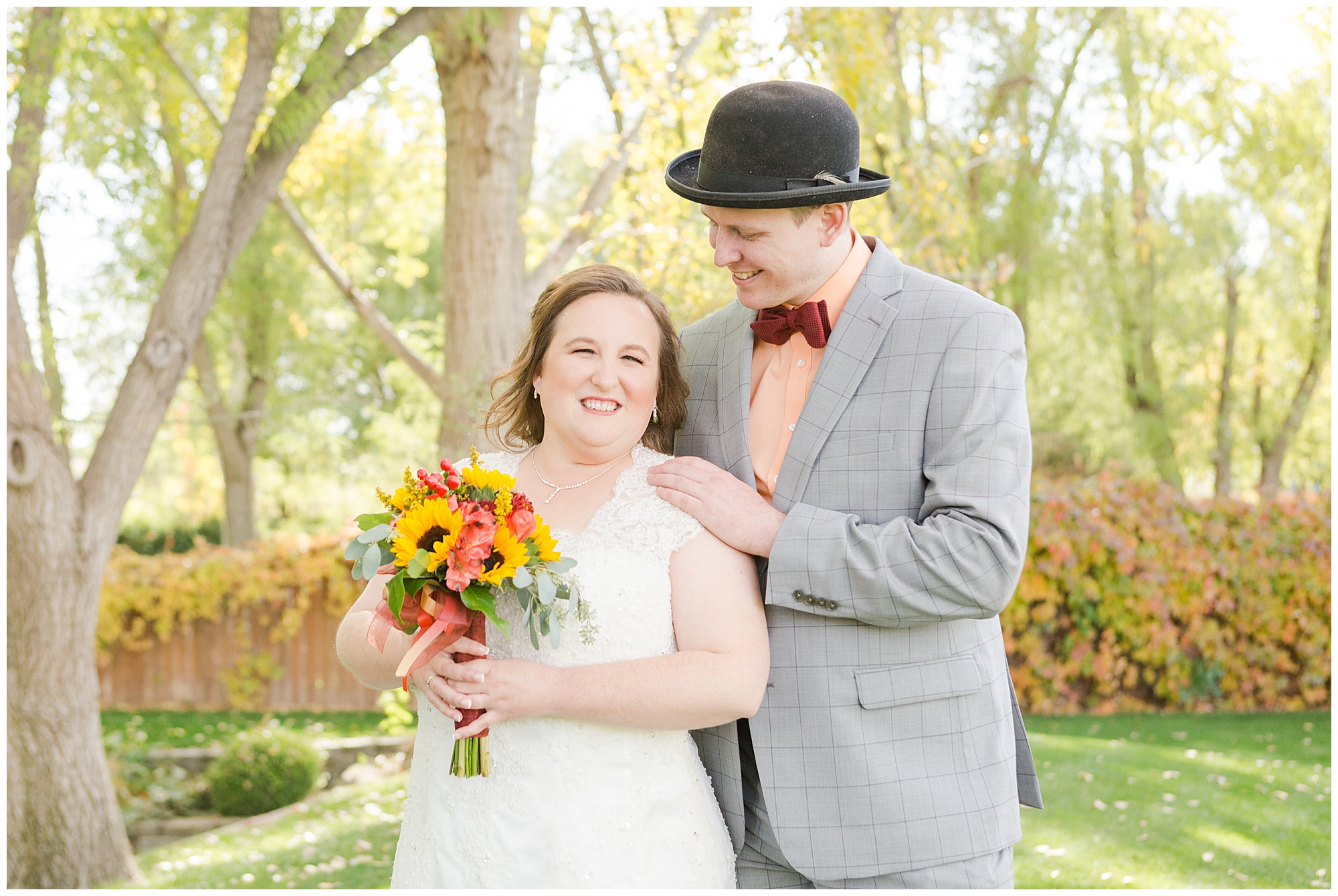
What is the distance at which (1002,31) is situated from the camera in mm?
13875

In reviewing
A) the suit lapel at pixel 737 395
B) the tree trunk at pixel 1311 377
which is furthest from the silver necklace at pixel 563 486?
the tree trunk at pixel 1311 377

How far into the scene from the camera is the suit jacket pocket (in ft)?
7.80

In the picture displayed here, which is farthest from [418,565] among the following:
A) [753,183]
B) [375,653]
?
[753,183]

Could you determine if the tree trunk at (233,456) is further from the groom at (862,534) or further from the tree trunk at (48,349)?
the groom at (862,534)

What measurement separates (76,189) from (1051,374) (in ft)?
40.3

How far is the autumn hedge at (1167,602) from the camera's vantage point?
890 cm

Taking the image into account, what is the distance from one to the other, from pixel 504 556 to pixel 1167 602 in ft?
27.3

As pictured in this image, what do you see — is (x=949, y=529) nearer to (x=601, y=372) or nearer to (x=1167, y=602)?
(x=601, y=372)

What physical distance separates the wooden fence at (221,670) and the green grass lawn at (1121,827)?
285 cm

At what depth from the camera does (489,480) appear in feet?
7.32

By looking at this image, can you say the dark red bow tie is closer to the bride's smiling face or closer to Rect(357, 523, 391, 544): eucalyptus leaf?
the bride's smiling face

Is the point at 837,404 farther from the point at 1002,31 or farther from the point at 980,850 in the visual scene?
the point at 1002,31

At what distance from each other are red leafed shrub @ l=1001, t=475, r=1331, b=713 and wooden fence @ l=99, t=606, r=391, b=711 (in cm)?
669

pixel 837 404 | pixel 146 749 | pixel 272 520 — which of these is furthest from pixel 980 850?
pixel 272 520
